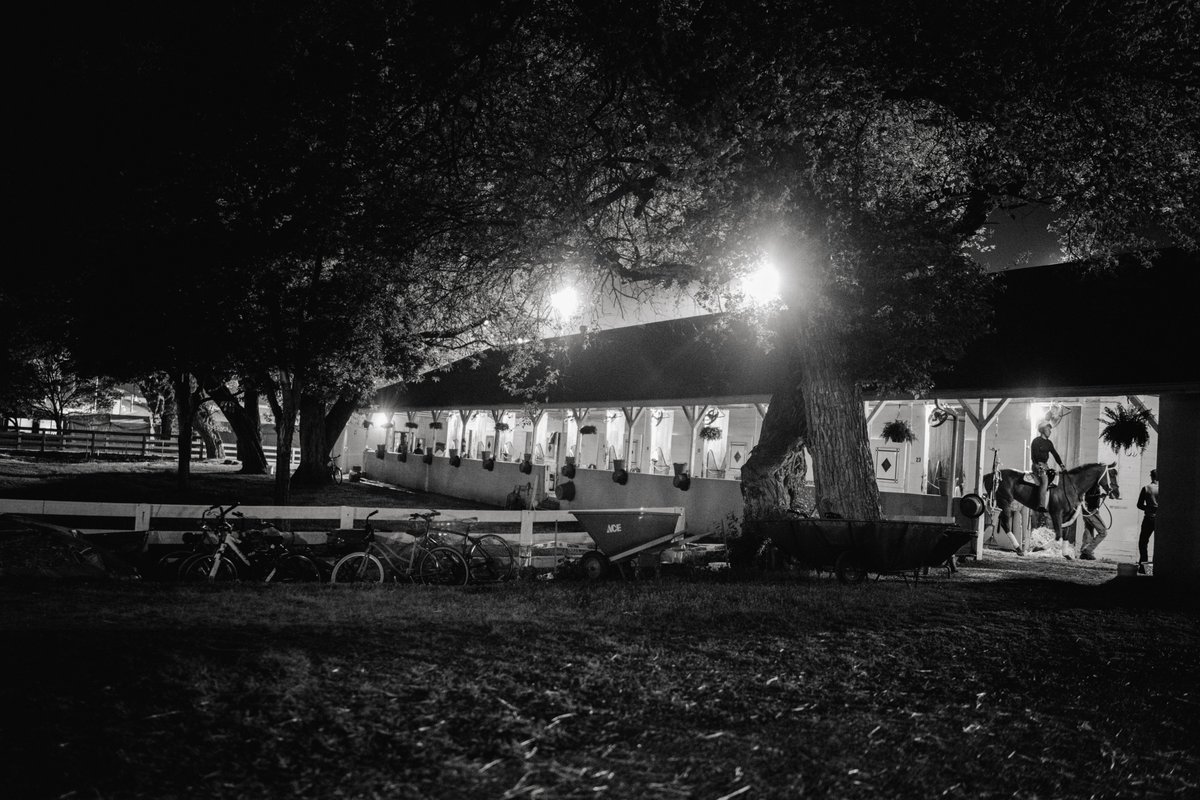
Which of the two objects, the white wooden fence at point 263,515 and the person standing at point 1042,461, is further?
the person standing at point 1042,461

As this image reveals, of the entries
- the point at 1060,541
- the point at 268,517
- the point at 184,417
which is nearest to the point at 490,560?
the point at 268,517

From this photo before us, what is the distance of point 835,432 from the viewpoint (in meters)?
13.1

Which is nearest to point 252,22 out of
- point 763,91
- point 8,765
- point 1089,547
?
point 763,91

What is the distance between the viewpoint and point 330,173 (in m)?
10.1

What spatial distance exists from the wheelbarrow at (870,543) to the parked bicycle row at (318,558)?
4.29m

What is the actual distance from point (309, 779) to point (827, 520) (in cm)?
836

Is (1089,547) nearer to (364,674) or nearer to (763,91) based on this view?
(763,91)

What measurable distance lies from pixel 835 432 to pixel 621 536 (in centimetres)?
362

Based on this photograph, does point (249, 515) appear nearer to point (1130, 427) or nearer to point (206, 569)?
point (206, 569)

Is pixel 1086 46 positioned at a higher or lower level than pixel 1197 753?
higher

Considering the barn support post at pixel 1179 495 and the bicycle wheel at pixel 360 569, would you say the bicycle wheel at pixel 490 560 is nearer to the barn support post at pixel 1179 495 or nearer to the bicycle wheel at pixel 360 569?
the bicycle wheel at pixel 360 569

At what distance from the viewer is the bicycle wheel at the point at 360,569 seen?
10.6 metres

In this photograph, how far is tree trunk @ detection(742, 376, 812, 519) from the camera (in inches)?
615

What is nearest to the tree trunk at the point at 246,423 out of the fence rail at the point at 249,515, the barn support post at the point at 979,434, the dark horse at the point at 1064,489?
the fence rail at the point at 249,515
